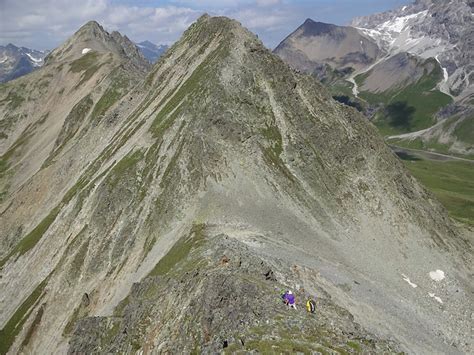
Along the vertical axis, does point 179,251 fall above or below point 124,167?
below

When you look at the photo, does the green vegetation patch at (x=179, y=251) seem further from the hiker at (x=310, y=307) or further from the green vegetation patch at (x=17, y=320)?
the green vegetation patch at (x=17, y=320)

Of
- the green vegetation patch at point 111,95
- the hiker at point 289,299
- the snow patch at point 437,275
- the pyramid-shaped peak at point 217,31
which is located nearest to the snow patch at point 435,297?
the snow patch at point 437,275

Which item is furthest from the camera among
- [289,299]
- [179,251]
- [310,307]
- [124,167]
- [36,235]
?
[36,235]

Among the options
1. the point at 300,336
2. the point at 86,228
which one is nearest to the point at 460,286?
the point at 300,336

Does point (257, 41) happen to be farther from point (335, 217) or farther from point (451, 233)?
point (451, 233)

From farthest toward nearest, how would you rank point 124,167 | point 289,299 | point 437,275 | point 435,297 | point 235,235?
point 124,167 → point 437,275 → point 435,297 → point 235,235 → point 289,299

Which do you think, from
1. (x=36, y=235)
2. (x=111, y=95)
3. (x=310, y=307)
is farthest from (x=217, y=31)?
(x=310, y=307)

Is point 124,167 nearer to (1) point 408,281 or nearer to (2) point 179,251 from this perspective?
(2) point 179,251
